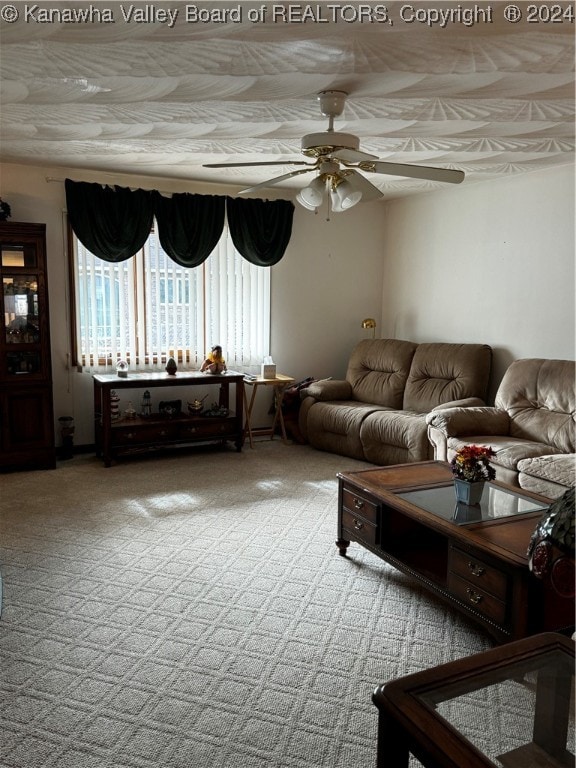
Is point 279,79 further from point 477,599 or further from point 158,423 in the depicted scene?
point 158,423

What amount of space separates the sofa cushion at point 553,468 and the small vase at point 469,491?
A: 80cm

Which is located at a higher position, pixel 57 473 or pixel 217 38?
pixel 217 38

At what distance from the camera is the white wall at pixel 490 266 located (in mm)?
4695

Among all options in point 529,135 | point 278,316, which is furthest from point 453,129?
point 278,316

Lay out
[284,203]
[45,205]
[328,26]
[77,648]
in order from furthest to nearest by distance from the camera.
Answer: [284,203], [45,205], [77,648], [328,26]

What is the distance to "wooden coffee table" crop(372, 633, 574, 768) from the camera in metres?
1.28

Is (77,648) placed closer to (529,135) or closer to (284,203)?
(529,135)

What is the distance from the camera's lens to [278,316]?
6.12 metres

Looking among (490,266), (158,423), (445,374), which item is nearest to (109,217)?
(158,423)

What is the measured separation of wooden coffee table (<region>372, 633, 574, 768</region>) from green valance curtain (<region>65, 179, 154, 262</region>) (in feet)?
14.9

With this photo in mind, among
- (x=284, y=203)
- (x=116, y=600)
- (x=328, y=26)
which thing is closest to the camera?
(x=328, y=26)

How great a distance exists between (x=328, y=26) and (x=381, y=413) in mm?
3458

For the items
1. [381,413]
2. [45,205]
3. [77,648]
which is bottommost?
[77,648]

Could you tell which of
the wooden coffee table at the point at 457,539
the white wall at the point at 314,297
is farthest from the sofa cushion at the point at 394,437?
the white wall at the point at 314,297
